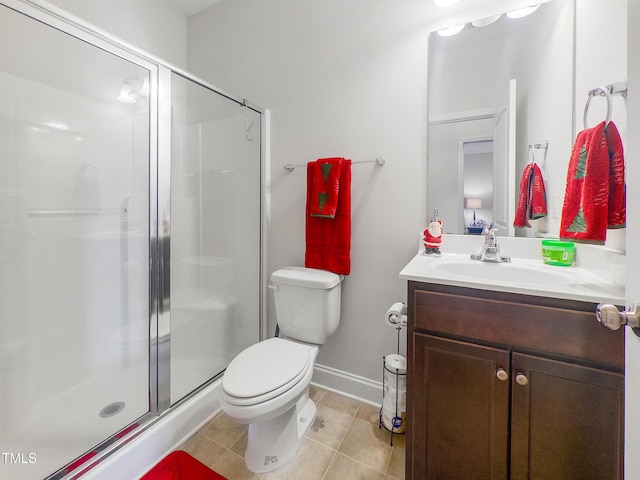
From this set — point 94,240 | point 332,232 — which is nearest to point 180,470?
point 94,240

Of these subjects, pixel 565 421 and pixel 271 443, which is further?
pixel 271 443

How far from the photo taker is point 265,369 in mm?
1188

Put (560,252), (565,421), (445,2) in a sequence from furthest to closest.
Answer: (445,2) < (560,252) < (565,421)

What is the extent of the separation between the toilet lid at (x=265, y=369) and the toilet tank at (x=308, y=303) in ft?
0.54

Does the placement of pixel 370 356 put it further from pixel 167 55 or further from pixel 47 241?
pixel 167 55


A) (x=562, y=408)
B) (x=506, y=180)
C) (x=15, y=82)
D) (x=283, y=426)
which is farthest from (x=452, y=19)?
(x=283, y=426)

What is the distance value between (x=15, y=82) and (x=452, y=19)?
195 centimetres

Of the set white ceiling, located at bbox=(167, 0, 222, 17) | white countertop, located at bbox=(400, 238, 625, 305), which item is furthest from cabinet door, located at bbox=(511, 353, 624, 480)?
white ceiling, located at bbox=(167, 0, 222, 17)

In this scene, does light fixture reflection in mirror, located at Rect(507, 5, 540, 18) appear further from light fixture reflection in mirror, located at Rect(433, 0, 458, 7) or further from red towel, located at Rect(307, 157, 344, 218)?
red towel, located at Rect(307, 157, 344, 218)

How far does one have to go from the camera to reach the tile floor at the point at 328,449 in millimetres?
1180

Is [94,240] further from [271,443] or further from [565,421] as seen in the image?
[565,421]

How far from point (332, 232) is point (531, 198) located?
0.96 metres

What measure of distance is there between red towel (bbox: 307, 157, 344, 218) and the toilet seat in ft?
2.39

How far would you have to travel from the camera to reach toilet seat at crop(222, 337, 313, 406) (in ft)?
3.50
